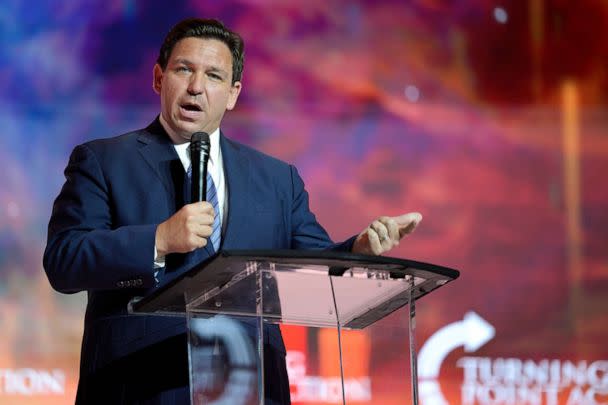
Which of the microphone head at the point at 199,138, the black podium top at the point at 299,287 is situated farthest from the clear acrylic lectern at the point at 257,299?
the microphone head at the point at 199,138

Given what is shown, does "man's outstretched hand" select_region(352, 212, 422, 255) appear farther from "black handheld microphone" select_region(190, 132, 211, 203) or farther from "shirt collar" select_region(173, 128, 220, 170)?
"shirt collar" select_region(173, 128, 220, 170)

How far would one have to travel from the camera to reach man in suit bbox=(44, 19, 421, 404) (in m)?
1.84

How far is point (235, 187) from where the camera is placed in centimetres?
216

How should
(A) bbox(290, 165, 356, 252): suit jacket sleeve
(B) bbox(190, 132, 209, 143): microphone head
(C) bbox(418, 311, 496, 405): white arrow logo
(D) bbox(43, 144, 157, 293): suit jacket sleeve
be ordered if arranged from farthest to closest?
(C) bbox(418, 311, 496, 405): white arrow logo → (A) bbox(290, 165, 356, 252): suit jacket sleeve → (B) bbox(190, 132, 209, 143): microphone head → (D) bbox(43, 144, 157, 293): suit jacket sleeve

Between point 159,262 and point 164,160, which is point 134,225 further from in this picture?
point 164,160

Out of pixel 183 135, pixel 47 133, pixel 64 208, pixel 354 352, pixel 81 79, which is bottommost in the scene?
pixel 354 352

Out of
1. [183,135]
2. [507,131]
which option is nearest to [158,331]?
[183,135]

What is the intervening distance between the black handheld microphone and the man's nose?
257 millimetres

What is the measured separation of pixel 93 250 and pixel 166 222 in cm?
18

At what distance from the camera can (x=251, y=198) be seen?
2178mm

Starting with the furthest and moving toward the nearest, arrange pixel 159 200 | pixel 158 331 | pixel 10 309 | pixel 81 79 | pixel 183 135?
pixel 81 79 < pixel 10 309 < pixel 183 135 < pixel 159 200 < pixel 158 331

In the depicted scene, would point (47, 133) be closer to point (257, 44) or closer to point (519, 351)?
point (257, 44)

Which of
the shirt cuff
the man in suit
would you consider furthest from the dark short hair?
the shirt cuff

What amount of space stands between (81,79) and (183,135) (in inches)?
81.9
